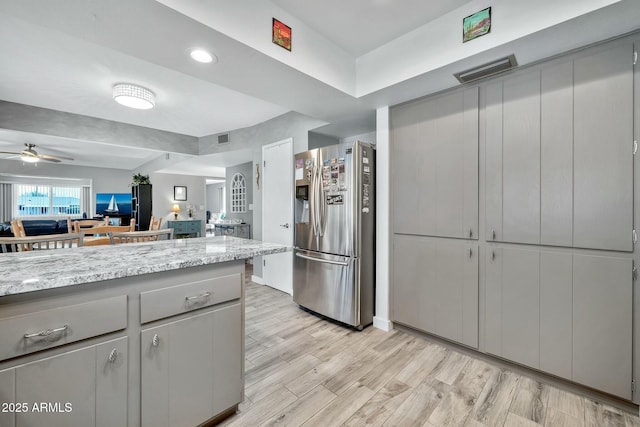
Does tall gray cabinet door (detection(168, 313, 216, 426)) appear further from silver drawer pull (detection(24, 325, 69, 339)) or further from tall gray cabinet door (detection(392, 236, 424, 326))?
tall gray cabinet door (detection(392, 236, 424, 326))

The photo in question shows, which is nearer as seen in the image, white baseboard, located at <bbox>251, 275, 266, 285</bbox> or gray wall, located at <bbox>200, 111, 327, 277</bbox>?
gray wall, located at <bbox>200, 111, 327, 277</bbox>

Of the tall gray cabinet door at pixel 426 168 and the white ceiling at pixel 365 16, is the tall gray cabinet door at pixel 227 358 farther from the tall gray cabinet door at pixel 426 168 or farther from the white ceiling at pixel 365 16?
the white ceiling at pixel 365 16

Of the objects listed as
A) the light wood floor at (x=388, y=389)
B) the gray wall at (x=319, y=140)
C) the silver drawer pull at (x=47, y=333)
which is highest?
the gray wall at (x=319, y=140)

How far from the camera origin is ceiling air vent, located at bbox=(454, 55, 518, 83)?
1.84 m

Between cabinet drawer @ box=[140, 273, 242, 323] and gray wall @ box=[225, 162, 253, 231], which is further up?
gray wall @ box=[225, 162, 253, 231]

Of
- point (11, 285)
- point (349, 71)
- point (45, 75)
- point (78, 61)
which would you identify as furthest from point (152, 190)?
point (11, 285)

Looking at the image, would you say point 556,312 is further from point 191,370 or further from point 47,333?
point 47,333

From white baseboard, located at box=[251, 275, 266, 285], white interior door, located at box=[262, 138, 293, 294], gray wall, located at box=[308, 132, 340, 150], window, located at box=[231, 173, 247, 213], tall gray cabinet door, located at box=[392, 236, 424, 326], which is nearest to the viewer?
tall gray cabinet door, located at box=[392, 236, 424, 326]

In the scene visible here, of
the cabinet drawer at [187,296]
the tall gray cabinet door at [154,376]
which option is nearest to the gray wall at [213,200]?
the cabinet drawer at [187,296]

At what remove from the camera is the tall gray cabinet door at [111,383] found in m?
1.08

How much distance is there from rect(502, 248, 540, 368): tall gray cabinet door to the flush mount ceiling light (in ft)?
12.7

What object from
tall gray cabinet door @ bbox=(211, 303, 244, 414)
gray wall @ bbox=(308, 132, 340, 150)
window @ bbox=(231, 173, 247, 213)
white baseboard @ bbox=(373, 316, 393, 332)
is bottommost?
white baseboard @ bbox=(373, 316, 393, 332)

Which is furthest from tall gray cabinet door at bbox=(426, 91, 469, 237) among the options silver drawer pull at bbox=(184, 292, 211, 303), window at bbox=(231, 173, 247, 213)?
window at bbox=(231, 173, 247, 213)

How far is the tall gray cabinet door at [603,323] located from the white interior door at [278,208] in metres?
2.85
